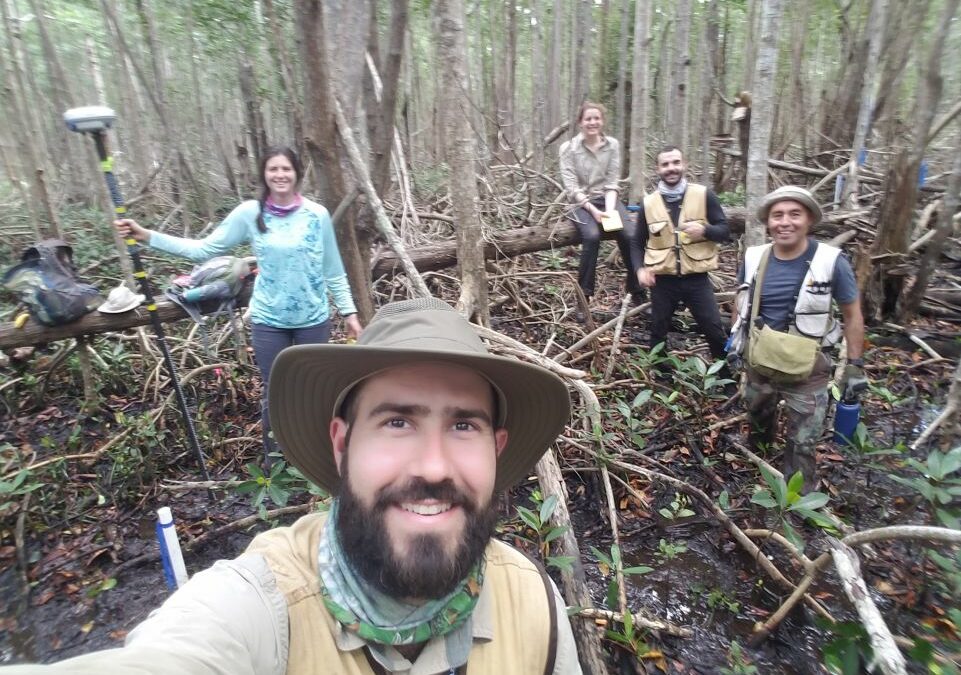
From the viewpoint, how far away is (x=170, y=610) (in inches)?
37.2

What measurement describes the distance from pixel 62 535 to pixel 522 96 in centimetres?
2540

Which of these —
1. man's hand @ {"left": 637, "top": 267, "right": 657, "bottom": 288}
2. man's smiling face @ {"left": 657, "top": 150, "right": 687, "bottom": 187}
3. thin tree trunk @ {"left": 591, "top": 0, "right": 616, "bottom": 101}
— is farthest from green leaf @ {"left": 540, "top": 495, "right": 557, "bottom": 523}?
thin tree trunk @ {"left": 591, "top": 0, "right": 616, "bottom": 101}

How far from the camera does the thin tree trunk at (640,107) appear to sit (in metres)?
6.30

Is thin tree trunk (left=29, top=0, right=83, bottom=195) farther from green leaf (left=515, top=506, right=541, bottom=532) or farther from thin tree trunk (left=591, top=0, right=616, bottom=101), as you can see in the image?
green leaf (left=515, top=506, right=541, bottom=532)

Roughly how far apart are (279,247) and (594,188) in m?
3.55

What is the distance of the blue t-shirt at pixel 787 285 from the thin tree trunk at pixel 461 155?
1.78 metres

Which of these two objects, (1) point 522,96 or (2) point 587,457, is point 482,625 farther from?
(1) point 522,96

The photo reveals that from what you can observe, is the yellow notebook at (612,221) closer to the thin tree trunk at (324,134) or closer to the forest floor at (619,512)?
the forest floor at (619,512)

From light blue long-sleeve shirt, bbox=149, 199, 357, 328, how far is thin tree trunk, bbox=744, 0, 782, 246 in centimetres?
335

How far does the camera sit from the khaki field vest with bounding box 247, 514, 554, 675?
3.29 ft

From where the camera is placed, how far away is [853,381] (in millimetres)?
3324

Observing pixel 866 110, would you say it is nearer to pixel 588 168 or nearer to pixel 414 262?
pixel 588 168

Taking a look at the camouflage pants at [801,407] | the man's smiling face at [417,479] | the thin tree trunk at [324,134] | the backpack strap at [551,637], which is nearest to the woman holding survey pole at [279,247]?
the thin tree trunk at [324,134]

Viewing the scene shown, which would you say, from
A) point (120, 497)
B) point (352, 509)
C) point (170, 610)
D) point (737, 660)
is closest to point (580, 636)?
point (737, 660)
